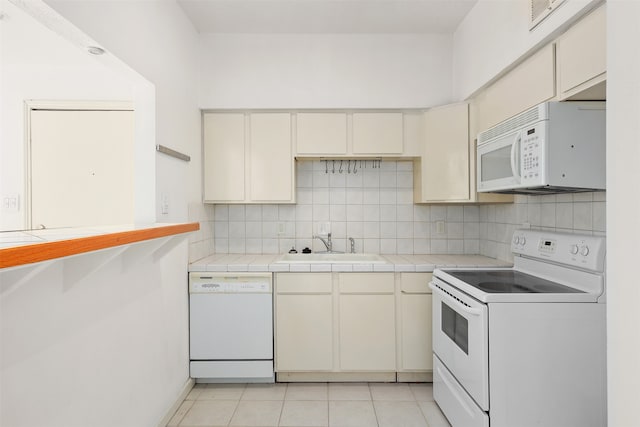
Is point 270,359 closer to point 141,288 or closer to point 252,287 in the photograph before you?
point 252,287

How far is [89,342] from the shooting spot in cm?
151

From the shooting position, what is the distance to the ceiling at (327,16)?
2.52m

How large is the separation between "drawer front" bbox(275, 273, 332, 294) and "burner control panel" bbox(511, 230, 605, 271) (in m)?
1.28

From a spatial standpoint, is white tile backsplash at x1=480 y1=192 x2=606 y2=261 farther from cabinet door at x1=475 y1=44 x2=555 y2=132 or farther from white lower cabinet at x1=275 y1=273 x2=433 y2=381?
white lower cabinet at x1=275 y1=273 x2=433 y2=381

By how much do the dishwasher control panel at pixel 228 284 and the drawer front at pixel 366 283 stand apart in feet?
1.80

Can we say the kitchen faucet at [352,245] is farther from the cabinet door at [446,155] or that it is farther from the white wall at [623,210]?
the white wall at [623,210]

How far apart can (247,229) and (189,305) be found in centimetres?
84

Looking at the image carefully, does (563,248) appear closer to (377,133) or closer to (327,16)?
(377,133)

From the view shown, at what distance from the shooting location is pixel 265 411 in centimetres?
232

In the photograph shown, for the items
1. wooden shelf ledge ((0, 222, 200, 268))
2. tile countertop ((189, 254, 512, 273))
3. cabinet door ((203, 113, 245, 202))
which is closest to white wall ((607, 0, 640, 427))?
wooden shelf ledge ((0, 222, 200, 268))

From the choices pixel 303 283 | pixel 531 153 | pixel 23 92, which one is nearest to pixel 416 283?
pixel 303 283

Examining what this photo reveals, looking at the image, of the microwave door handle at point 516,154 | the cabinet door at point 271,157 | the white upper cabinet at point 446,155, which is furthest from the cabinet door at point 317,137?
the microwave door handle at point 516,154

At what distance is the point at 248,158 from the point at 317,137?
58cm

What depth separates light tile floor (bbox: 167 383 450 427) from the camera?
2199 mm
